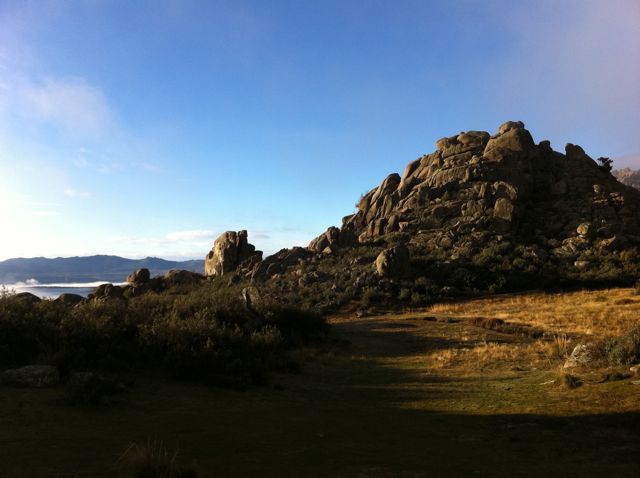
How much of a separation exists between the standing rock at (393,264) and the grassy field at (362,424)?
25.2 metres

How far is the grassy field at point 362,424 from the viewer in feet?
19.6

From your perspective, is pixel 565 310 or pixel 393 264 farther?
pixel 393 264

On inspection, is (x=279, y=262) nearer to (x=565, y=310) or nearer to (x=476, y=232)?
(x=476, y=232)

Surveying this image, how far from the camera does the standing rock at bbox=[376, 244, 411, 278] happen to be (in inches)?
1608

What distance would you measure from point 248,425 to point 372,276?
109 feet

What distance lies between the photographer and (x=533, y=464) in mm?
6086

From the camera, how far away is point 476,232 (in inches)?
1893

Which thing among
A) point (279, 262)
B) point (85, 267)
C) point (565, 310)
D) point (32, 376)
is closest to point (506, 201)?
point (565, 310)

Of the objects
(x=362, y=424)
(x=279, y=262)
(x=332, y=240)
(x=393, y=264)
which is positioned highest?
(x=332, y=240)

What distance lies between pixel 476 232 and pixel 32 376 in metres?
44.2

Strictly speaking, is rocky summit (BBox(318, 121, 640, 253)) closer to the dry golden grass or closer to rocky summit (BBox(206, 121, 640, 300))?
rocky summit (BBox(206, 121, 640, 300))

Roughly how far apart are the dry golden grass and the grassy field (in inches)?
312

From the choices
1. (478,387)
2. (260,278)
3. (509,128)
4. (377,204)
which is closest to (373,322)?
(478,387)

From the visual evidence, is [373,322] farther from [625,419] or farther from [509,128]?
[509,128]
